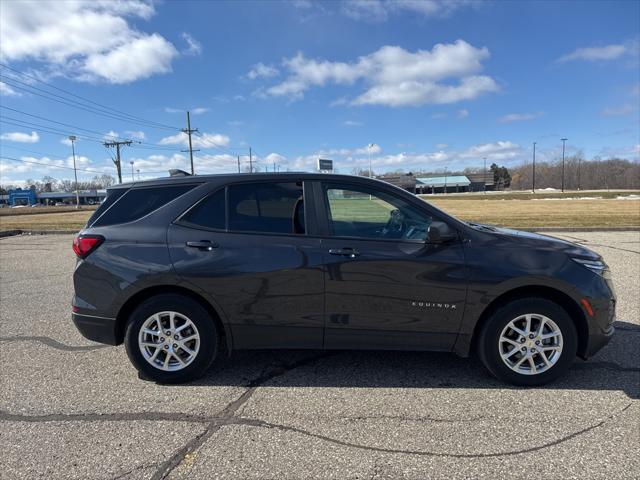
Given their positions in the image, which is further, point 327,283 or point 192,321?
point 192,321

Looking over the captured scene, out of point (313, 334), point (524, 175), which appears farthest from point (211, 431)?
point (524, 175)

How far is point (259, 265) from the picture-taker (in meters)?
3.44

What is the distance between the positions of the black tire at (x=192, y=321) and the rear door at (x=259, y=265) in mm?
181

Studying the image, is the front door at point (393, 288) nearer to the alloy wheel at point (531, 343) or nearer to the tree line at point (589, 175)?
the alloy wheel at point (531, 343)

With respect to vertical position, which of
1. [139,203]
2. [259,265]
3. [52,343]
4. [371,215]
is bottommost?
[52,343]

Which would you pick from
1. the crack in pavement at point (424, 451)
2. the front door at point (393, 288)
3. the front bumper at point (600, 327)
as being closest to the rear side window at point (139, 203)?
the front door at point (393, 288)

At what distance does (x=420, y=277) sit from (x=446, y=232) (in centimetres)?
42

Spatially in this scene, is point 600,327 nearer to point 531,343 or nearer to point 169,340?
point 531,343

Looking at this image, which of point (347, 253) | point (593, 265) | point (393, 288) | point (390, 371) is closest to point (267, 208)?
point (347, 253)

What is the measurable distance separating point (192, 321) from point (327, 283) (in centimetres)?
118

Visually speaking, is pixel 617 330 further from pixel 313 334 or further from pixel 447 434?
pixel 313 334

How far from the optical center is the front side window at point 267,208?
3.55 m

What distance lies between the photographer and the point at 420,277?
3.40 m

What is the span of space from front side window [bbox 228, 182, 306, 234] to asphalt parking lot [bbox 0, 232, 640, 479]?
1.33 metres
